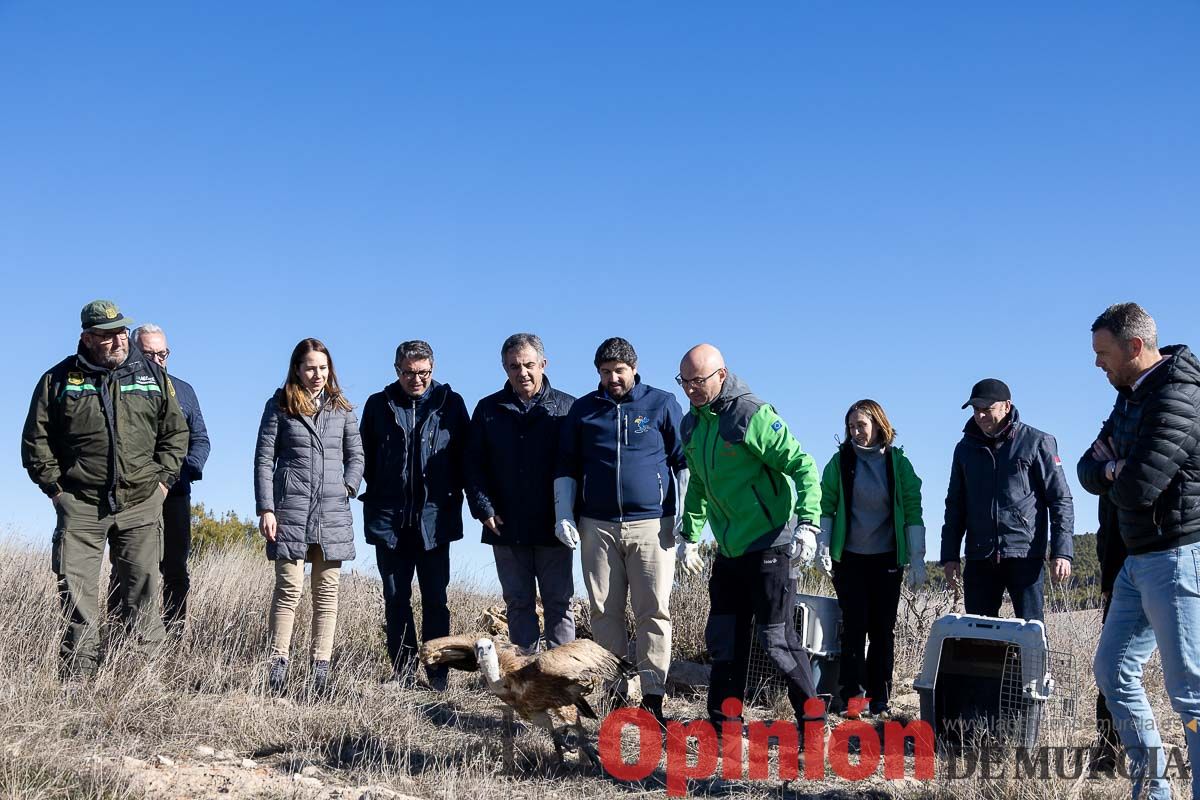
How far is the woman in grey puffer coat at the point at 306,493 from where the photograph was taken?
6.57 m

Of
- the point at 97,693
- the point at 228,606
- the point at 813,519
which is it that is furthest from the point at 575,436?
the point at 228,606

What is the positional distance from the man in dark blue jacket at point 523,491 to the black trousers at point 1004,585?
2511mm

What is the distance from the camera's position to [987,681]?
5.95m

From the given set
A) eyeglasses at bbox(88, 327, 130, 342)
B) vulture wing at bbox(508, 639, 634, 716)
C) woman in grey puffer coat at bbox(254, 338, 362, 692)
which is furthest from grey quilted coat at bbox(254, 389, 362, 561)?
vulture wing at bbox(508, 639, 634, 716)

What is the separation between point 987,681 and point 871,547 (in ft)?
4.23

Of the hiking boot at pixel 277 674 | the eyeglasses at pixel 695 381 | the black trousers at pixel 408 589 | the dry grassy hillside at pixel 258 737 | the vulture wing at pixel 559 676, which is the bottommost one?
the dry grassy hillside at pixel 258 737

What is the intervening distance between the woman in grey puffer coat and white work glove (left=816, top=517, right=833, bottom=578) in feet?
9.75

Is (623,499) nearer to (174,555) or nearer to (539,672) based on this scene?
(539,672)

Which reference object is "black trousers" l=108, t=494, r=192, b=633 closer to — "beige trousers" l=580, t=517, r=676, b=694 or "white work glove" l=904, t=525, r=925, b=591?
"beige trousers" l=580, t=517, r=676, b=694

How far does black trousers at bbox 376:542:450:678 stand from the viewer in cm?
697

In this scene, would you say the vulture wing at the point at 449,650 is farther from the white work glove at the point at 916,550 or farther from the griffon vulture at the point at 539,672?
the white work glove at the point at 916,550

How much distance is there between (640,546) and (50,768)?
3.23 metres

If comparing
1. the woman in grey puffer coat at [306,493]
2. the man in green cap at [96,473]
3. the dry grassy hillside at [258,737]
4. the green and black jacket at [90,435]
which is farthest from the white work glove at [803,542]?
the green and black jacket at [90,435]

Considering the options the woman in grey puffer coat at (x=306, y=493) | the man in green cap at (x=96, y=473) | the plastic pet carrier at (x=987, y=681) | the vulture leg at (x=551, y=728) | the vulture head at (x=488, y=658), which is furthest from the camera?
the woman in grey puffer coat at (x=306, y=493)
